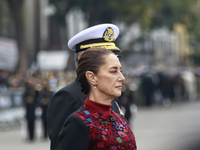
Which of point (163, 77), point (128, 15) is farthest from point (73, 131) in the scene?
point (128, 15)

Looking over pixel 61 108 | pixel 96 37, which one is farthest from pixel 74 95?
pixel 96 37

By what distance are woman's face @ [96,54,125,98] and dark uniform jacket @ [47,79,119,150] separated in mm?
596

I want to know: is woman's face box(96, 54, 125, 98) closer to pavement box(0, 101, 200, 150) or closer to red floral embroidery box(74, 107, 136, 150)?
red floral embroidery box(74, 107, 136, 150)

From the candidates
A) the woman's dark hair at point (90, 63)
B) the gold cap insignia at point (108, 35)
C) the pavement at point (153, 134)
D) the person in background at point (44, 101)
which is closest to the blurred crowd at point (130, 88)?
the person in background at point (44, 101)

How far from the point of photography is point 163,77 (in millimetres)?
25125

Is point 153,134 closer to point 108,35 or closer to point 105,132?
point 108,35

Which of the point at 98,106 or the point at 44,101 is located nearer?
the point at 98,106

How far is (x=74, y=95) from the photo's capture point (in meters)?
3.39

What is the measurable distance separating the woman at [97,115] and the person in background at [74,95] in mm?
555

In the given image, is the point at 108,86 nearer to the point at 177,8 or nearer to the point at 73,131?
the point at 73,131

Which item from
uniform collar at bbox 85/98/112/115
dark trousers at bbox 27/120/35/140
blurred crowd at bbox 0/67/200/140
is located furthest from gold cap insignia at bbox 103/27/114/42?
dark trousers at bbox 27/120/35/140

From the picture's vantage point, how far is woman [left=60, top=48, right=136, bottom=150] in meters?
2.53

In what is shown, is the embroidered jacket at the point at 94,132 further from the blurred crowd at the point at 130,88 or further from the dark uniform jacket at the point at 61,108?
the blurred crowd at the point at 130,88

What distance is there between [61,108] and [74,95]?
124mm
